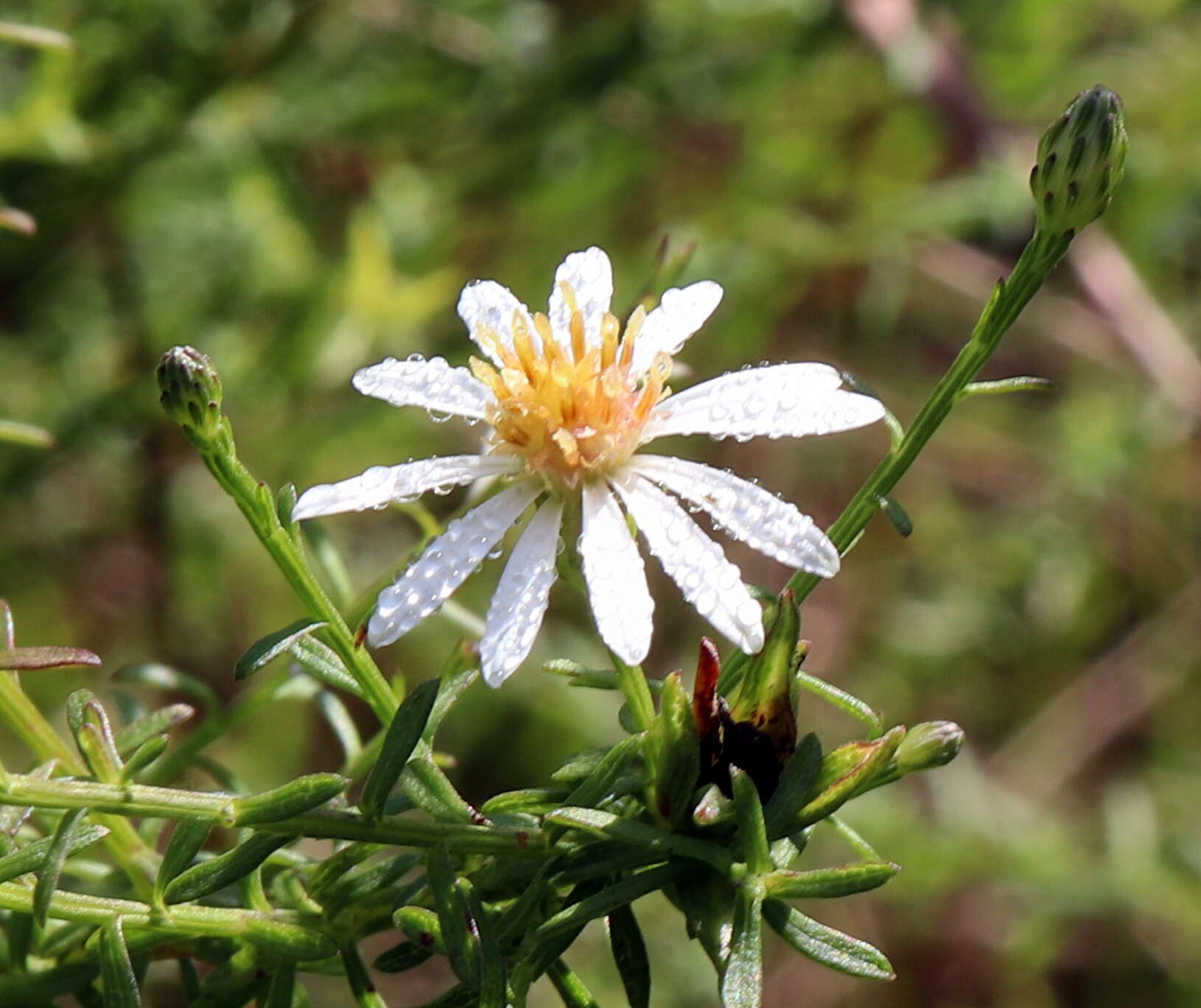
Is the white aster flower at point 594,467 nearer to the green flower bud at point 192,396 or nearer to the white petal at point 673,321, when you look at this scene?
the white petal at point 673,321

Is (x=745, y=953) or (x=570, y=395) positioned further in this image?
(x=570, y=395)

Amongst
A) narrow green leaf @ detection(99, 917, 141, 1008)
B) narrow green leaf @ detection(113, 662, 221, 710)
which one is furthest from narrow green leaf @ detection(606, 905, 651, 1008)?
narrow green leaf @ detection(113, 662, 221, 710)

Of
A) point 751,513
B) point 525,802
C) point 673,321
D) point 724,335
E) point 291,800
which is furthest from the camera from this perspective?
point 724,335

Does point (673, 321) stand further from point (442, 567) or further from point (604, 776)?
point (604, 776)

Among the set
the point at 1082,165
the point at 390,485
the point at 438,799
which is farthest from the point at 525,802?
the point at 1082,165

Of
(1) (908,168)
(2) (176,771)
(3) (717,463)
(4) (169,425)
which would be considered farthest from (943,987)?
(2) (176,771)

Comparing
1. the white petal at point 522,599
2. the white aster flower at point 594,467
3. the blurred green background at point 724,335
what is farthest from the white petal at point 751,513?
the blurred green background at point 724,335

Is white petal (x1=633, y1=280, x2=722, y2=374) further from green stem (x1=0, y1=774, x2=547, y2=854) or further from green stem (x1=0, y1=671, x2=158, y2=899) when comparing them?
green stem (x1=0, y1=671, x2=158, y2=899)

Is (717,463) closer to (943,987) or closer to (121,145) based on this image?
(943,987)
